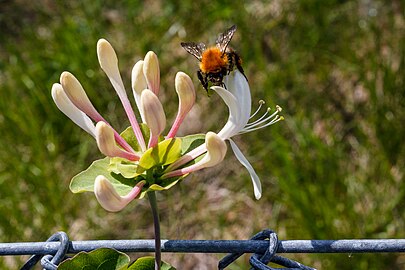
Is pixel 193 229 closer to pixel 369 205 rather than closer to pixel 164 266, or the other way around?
pixel 369 205

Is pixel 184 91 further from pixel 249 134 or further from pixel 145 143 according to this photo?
pixel 249 134

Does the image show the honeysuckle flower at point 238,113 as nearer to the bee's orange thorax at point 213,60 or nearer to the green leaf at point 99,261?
the bee's orange thorax at point 213,60

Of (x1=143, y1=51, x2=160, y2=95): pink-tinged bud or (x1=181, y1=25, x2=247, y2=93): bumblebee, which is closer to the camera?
(x1=143, y1=51, x2=160, y2=95): pink-tinged bud

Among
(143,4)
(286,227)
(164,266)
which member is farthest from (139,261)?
(143,4)

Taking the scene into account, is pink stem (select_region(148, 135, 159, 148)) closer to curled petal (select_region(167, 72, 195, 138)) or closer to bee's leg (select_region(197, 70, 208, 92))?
curled petal (select_region(167, 72, 195, 138))

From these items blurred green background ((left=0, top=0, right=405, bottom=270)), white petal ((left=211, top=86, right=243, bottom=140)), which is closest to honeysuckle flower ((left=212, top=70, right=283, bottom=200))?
white petal ((left=211, top=86, right=243, bottom=140))

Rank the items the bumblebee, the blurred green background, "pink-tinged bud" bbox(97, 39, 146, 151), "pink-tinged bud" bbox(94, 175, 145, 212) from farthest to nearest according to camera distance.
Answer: the blurred green background → the bumblebee → "pink-tinged bud" bbox(97, 39, 146, 151) → "pink-tinged bud" bbox(94, 175, 145, 212)
